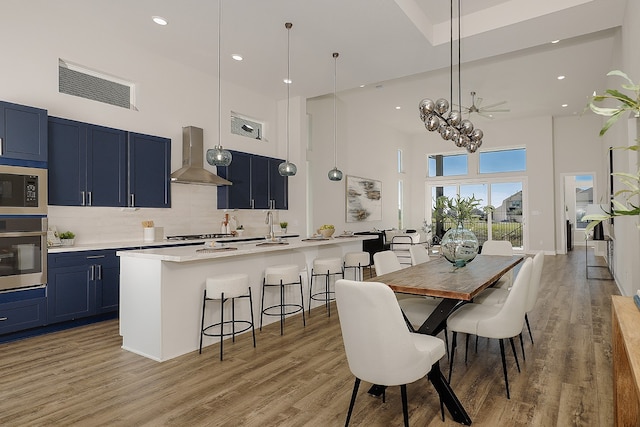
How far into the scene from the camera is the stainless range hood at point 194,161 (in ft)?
17.7

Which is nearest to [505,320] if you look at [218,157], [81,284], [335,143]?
[218,157]

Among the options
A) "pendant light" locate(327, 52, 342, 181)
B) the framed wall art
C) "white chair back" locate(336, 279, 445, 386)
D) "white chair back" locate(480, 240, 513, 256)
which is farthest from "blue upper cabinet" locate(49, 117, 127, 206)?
the framed wall art

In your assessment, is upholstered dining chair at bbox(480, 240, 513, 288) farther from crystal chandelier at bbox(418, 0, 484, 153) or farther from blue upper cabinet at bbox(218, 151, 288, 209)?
blue upper cabinet at bbox(218, 151, 288, 209)

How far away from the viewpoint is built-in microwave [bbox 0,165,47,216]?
366 centimetres

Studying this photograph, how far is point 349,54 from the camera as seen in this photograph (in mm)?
5297

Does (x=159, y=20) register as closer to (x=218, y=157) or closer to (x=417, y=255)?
(x=218, y=157)

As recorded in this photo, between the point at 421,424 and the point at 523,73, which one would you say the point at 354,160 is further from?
the point at 421,424

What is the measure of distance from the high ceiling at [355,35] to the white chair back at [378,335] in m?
3.36

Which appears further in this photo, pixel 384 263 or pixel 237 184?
pixel 237 184

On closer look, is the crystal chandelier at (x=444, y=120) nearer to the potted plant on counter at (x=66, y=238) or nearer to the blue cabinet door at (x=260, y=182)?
the blue cabinet door at (x=260, y=182)

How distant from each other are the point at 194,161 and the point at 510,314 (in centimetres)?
470

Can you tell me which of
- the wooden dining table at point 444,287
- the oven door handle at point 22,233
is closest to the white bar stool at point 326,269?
the wooden dining table at point 444,287

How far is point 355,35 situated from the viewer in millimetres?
4711

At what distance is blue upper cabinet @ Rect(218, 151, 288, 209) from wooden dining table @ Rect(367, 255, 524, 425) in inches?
147
